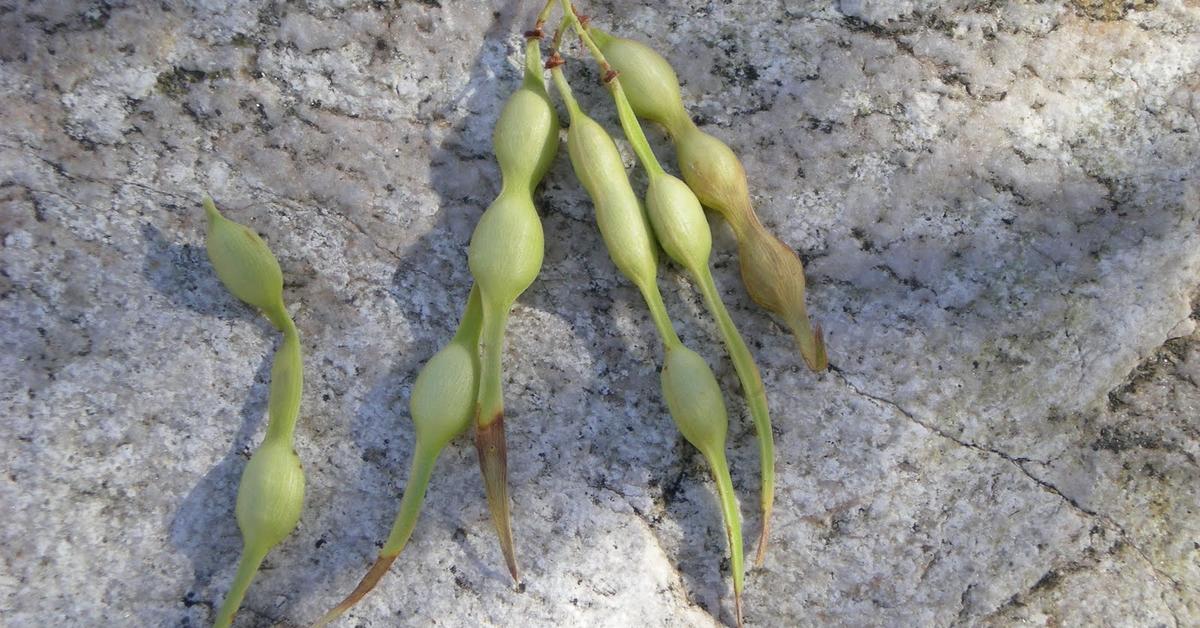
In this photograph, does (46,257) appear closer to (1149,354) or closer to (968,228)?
(968,228)

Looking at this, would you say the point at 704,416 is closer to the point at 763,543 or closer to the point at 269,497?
the point at 763,543

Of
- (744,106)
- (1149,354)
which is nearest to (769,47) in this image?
(744,106)

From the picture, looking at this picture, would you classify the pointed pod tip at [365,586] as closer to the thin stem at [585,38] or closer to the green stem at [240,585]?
the green stem at [240,585]

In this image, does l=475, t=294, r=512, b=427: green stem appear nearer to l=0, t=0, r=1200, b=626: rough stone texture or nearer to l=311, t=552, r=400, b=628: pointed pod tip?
l=0, t=0, r=1200, b=626: rough stone texture

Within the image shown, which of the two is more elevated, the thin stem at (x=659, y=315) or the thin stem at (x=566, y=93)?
the thin stem at (x=566, y=93)

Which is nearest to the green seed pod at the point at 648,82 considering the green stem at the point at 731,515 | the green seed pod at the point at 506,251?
the green seed pod at the point at 506,251

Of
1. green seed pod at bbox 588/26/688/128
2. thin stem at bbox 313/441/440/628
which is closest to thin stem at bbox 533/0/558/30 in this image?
green seed pod at bbox 588/26/688/128

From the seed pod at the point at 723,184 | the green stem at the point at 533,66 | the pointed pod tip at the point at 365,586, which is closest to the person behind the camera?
the pointed pod tip at the point at 365,586
